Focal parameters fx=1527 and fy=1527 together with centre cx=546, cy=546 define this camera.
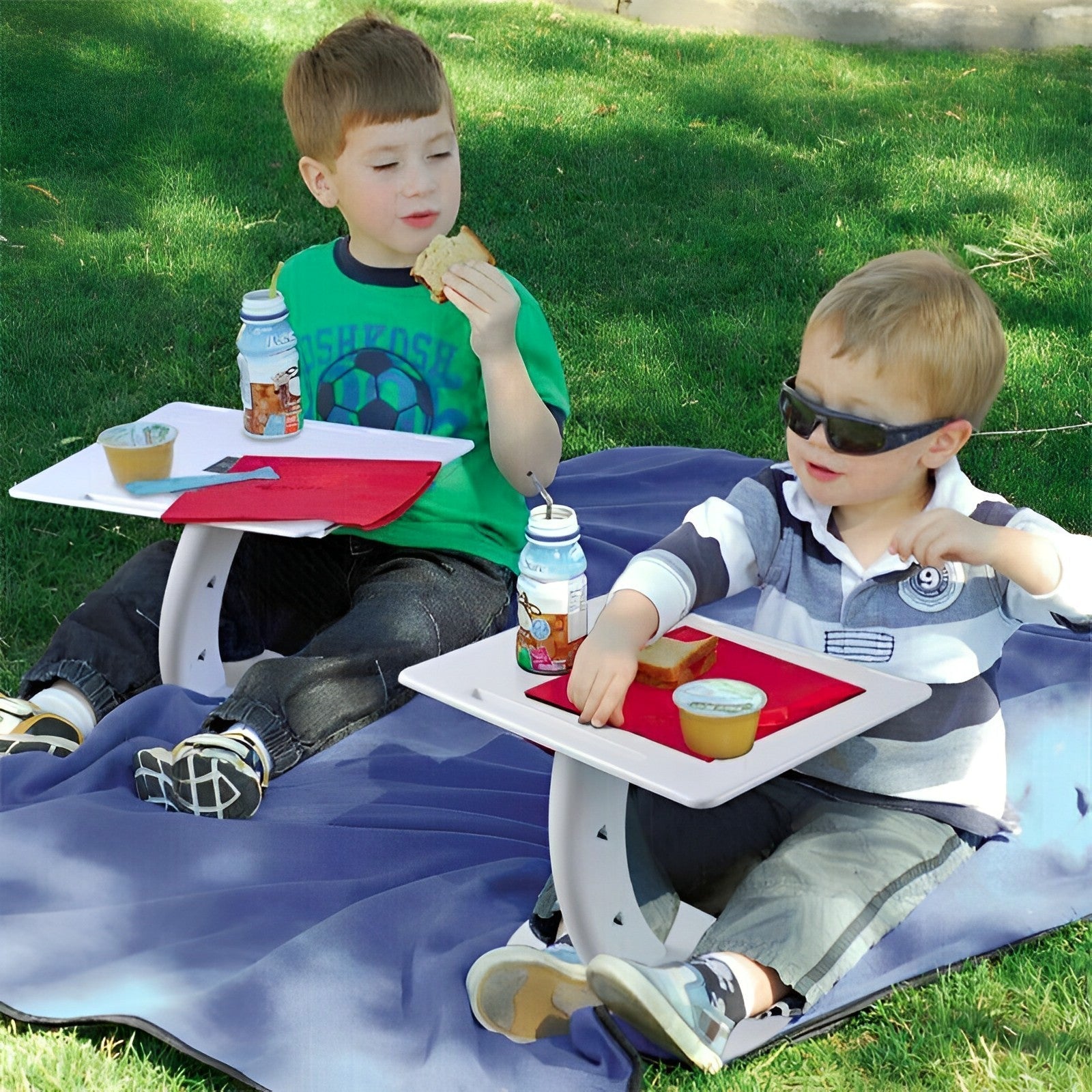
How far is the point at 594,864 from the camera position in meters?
2.48


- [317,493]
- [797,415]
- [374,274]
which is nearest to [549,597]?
[797,415]

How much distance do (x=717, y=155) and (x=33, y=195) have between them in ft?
10.8

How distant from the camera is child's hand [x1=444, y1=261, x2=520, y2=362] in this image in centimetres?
315

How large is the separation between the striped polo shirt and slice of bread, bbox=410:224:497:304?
851 millimetres

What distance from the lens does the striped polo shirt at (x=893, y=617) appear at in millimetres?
2619

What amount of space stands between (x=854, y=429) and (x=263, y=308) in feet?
4.53

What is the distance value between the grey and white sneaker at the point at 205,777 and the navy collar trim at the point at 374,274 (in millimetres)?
1168

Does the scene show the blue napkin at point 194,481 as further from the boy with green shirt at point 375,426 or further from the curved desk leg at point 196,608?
the boy with green shirt at point 375,426

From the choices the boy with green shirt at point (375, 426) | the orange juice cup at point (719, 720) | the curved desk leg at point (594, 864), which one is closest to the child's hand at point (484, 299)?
the boy with green shirt at point (375, 426)

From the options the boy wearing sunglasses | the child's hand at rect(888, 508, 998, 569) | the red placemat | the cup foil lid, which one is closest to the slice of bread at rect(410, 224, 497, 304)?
the boy wearing sunglasses

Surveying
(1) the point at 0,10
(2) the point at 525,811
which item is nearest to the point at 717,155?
(1) the point at 0,10

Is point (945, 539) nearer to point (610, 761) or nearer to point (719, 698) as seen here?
point (719, 698)

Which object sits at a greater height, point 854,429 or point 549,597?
point 854,429

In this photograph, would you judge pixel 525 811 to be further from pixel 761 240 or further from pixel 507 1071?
pixel 761 240
